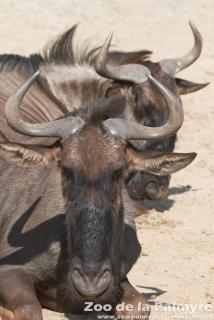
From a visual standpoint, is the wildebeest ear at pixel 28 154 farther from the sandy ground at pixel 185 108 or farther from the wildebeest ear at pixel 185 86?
the wildebeest ear at pixel 185 86

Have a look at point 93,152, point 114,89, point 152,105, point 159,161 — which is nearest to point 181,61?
point 152,105

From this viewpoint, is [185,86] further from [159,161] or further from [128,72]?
[159,161]

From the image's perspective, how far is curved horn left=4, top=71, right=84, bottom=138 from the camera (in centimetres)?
767

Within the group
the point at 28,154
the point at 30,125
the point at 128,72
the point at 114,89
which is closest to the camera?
the point at 30,125

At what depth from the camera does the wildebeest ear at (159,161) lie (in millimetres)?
7828

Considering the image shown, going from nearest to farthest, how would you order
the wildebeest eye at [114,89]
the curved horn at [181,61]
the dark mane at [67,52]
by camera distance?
the dark mane at [67,52]
the wildebeest eye at [114,89]
the curved horn at [181,61]

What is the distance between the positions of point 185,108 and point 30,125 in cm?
924

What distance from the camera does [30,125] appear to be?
7.72 m

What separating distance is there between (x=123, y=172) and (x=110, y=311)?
50.3 inches

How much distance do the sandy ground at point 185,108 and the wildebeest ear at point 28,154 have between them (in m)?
1.38

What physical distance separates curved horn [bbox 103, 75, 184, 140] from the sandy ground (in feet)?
5.39

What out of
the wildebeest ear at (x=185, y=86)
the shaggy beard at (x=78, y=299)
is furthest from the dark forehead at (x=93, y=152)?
the wildebeest ear at (x=185, y=86)

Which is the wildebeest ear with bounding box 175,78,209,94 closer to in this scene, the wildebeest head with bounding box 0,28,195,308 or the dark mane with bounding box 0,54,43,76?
the dark mane with bounding box 0,54,43,76

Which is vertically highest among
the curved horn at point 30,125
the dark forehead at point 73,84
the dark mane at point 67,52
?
the curved horn at point 30,125
